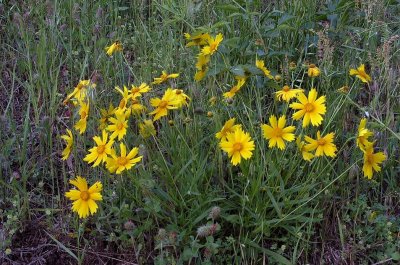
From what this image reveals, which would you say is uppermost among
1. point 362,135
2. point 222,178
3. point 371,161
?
point 362,135

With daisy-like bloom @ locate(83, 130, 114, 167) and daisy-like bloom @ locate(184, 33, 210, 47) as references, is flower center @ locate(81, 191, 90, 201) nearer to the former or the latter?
daisy-like bloom @ locate(83, 130, 114, 167)

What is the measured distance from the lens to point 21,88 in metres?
2.73

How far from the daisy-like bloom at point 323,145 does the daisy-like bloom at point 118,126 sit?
0.50 m

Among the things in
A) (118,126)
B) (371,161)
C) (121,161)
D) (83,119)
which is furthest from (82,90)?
(371,161)

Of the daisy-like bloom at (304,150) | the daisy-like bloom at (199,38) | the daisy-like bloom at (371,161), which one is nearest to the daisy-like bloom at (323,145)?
the daisy-like bloom at (304,150)

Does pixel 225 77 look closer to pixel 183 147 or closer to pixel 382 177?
pixel 183 147

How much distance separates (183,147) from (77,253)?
458 mm

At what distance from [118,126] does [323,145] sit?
572mm

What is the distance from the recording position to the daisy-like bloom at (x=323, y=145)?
1777 mm

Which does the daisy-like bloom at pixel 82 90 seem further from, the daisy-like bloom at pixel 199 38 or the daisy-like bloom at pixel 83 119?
the daisy-like bloom at pixel 199 38

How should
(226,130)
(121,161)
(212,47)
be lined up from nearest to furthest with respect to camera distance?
(121,161) < (226,130) < (212,47)

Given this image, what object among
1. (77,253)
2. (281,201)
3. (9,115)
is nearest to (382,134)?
(281,201)

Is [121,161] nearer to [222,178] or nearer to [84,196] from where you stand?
[84,196]

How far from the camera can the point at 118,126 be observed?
71.5 inches
